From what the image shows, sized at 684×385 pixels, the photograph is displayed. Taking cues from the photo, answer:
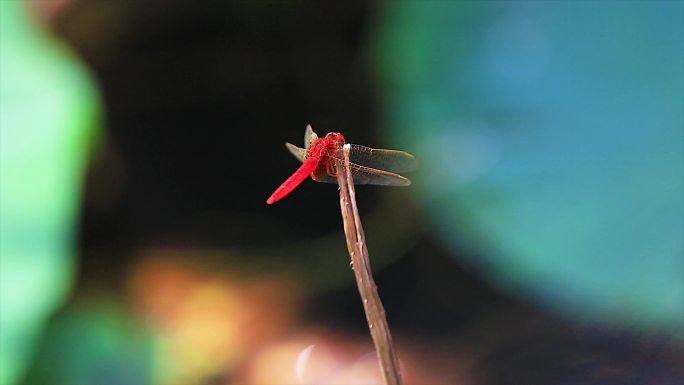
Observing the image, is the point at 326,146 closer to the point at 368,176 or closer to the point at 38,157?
the point at 368,176

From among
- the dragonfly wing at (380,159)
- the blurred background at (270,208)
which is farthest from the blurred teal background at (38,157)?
the dragonfly wing at (380,159)

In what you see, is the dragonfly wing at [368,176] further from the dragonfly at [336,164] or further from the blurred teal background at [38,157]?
the blurred teal background at [38,157]

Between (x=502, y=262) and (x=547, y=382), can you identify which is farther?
(x=502, y=262)

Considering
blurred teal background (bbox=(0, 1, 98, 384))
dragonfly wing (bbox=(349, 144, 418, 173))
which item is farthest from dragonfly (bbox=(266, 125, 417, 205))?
blurred teal background (bbox=(0, 1, 98, 384))

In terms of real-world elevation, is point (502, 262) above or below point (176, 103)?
below

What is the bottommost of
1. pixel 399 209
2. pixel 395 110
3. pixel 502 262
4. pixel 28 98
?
pixel 502 262

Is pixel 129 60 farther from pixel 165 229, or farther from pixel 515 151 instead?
pixel 515 151

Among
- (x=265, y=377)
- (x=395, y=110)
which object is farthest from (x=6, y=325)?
(x=395, y=110)

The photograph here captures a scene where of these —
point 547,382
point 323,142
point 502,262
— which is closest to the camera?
point 323,142
